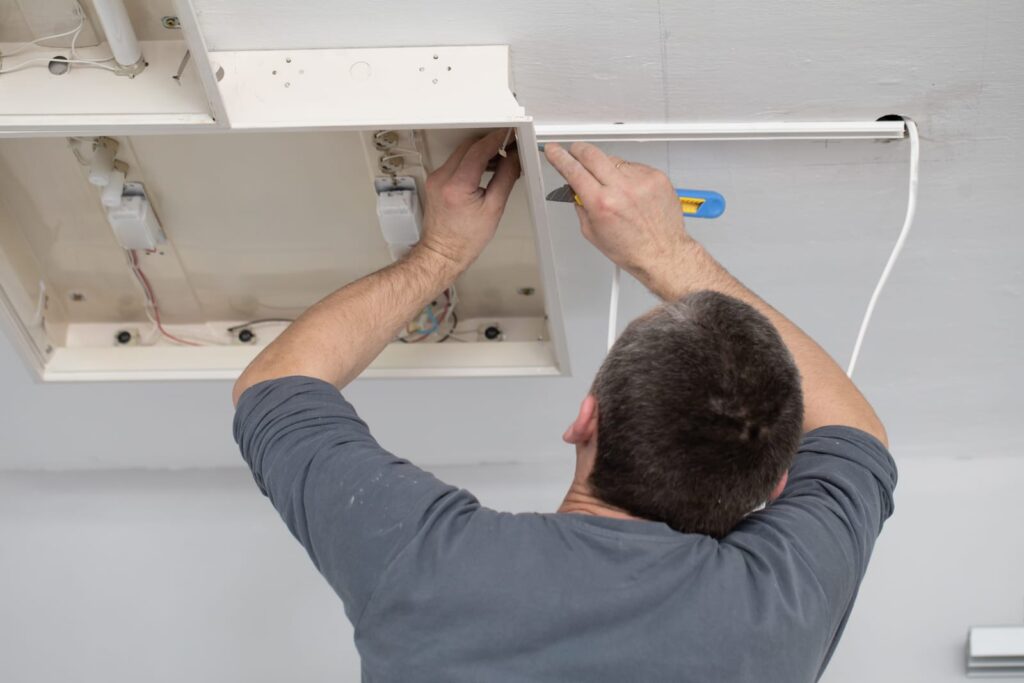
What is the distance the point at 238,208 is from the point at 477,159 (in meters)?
0.36

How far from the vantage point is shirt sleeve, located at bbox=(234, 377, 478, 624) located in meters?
0.94

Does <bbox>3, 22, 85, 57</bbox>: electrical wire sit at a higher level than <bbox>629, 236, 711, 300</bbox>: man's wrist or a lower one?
higher

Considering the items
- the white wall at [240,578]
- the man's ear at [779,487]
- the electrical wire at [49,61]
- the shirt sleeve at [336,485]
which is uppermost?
the electrical wire at [49,61]

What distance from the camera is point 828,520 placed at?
38.4 inches

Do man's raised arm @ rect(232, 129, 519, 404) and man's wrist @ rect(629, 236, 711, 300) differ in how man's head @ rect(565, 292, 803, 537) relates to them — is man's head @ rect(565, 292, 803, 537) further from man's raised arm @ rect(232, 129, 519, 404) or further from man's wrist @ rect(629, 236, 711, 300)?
man's raised arm @ rect(232, 129, 519, 404)

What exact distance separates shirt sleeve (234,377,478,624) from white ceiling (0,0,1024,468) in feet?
1.28

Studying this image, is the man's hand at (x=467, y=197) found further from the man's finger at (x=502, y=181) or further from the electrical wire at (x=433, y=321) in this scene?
the electrical wire at (x=433, y=321)

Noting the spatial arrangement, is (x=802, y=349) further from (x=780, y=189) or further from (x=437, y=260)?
(x=437, y=260)

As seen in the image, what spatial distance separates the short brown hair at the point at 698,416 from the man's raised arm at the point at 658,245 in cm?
18

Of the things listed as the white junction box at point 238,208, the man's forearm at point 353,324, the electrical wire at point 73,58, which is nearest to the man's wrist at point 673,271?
the white junction box at point 238,208

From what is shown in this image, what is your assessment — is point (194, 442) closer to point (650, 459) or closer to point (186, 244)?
point (186, 244)

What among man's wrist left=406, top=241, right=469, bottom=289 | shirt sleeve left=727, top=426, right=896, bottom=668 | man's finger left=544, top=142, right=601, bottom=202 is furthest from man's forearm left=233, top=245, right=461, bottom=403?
shirt sleeve left=727, top=426, right=896, bottom=668

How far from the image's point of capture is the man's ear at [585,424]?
37.4 inches

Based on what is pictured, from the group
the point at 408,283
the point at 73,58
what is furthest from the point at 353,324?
the point at 73,58
